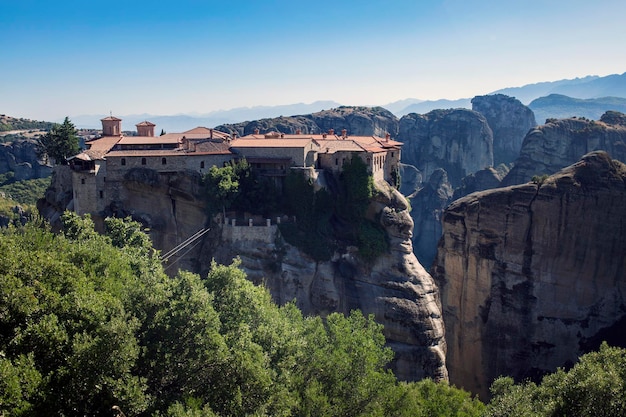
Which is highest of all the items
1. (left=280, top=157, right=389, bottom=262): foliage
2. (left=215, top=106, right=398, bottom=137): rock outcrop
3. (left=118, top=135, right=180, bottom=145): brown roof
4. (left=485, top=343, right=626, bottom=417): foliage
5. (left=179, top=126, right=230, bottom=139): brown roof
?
(left=215, top=106, right=398, bottom=137): rock outcrop

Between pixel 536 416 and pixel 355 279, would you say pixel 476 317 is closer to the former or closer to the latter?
pixel 355 279

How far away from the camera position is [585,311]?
153ft

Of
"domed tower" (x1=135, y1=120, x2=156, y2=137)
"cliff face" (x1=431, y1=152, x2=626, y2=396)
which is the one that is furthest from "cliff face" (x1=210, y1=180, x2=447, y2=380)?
"domed tower" (x1=135, y1=120, x2=156, y2=137)

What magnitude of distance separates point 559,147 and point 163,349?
8681cm

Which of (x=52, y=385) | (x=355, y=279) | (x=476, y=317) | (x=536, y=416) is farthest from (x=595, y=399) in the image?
(x=476, y=317)

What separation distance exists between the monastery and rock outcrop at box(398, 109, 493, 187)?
3517 inches

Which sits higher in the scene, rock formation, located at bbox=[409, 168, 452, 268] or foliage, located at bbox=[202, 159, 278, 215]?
foliage, located at bbox=[202, 159, 278, 215]

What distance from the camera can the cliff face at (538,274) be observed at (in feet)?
152

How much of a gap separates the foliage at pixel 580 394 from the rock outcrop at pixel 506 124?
13082 cm

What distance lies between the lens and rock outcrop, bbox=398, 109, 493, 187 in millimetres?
138875

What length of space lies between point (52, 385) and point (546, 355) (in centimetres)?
3970

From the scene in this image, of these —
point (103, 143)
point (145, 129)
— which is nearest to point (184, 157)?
point (103, 143)

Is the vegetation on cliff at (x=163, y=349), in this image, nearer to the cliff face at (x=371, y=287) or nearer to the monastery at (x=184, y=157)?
the cliff face at (x=371, y=287)

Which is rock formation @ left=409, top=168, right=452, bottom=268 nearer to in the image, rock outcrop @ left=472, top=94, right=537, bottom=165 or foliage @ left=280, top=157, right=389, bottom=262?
rock outcrop @ left=472, top=94, right=537, bottom=165
